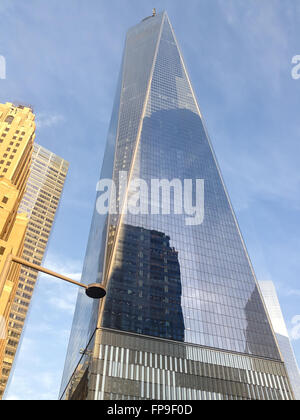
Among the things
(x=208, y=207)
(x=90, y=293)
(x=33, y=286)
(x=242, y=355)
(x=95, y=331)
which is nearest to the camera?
(x=90, y=293)

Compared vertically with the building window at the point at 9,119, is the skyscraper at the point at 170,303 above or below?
below

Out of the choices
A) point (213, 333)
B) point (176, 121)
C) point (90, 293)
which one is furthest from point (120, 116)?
point (90, 293)

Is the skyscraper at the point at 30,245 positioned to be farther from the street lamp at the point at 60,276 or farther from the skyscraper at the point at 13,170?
the street lamp at the point at 60,276

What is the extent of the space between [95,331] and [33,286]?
3381 inches

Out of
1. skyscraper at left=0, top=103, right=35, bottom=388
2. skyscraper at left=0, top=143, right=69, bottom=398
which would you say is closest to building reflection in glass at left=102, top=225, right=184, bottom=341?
skyscraper at left=0, top=103, right=35, bottom=388

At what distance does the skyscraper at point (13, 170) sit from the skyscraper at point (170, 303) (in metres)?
24.7

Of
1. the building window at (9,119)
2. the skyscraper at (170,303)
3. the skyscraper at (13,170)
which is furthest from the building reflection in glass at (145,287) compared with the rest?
the building window at (9,119)

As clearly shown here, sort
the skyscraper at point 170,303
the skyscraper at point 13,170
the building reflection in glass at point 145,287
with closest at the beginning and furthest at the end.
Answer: the skyscraper at point 13,170 → the skyscraper at point 170,303 → the building reflection in glass at point 145,287

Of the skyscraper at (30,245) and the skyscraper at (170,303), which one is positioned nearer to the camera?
the skyscraper at (170,303)

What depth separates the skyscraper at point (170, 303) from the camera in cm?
7731

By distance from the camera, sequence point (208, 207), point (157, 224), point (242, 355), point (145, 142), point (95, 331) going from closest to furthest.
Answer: point (95, 331) → point (242, 355) → point (157, 224) → point (208, 207) → point (145, 142)

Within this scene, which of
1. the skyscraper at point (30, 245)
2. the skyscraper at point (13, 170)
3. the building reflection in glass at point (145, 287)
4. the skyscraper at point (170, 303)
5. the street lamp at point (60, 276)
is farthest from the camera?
the skyscraper at point (30, 245)
